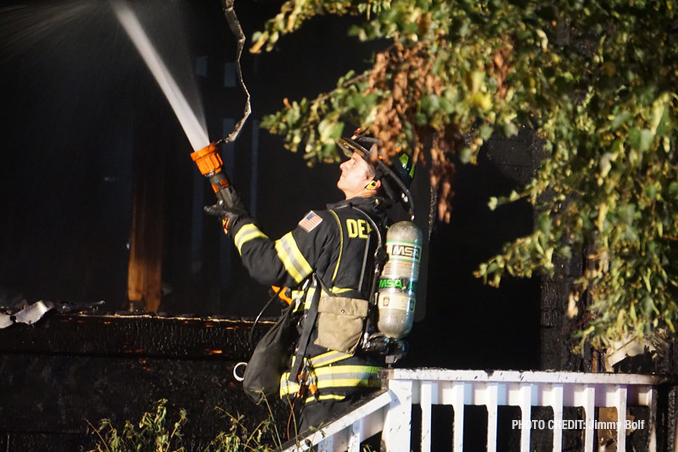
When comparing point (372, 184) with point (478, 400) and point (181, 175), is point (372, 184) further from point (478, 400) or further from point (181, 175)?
point (181, 175)

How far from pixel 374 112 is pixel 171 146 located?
4031 mm

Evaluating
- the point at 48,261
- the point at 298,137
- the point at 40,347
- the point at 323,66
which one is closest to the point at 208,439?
the point at 40,347

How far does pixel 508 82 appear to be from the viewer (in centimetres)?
291

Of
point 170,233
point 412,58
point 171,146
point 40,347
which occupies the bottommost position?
point 40,347

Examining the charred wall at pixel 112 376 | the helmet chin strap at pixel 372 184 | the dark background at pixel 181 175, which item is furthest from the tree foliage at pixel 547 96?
the dark background at pixel 181 175

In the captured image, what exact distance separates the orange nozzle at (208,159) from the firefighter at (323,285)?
0.66 feet

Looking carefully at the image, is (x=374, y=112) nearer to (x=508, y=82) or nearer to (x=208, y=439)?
(x=508, y=82)

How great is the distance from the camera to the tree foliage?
2793 mm

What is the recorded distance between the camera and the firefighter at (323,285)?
4.67 meters

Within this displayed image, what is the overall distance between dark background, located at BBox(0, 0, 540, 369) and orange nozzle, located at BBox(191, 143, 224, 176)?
191cm

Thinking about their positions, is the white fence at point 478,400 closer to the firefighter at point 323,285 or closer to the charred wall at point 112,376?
the firefighter at point 323,285

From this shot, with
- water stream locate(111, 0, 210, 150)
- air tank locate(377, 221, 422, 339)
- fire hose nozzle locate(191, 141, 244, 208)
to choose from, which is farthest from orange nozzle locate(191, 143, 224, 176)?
water stream locate(111, 0, 210, 150)

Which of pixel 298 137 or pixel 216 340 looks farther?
pixel 216 340

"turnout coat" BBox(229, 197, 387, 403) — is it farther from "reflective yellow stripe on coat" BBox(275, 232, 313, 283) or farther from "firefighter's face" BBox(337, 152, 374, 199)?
"firefighter's face" BBox(337, 152, 374, 199)
